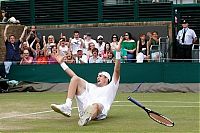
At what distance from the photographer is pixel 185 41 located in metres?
22.5

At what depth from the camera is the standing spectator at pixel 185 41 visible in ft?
72.6

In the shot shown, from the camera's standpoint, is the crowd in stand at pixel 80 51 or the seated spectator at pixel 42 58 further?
the seated spectator at pixel 42 58

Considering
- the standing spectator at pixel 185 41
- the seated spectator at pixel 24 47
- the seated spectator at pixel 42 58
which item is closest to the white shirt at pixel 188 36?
the standing spectator at pixel 185 41

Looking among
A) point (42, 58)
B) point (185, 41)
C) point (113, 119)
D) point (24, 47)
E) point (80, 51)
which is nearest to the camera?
point (113, 119)

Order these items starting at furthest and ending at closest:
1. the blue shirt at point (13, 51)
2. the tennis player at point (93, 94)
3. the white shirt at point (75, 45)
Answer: the white shirt at point (75, 45) < the blue shirt at point (13, 51) < the tennis player at point (93, 94)

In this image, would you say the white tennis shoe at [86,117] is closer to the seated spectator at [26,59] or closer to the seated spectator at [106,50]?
the seated spectator at [106,50]

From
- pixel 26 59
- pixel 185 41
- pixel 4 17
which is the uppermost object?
pixel 4 17

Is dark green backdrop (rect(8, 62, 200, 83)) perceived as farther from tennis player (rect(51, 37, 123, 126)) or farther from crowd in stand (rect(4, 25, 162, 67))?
tennis player (rect(51, 37, 123, 126))

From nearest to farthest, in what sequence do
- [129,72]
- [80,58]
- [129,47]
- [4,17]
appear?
[129,72], [80,58], [129,47], [4,17]

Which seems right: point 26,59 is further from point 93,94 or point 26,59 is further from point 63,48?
point 93,94

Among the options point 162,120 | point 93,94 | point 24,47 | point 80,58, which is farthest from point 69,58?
point 162,120

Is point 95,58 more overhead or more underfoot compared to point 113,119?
more overhead

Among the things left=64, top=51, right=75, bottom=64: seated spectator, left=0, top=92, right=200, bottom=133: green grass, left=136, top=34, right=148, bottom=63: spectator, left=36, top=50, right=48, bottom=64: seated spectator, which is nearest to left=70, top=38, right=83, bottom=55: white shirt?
left=64, top=51, right=75, bottom=64: seated spectator

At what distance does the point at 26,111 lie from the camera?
12922 millimetres
